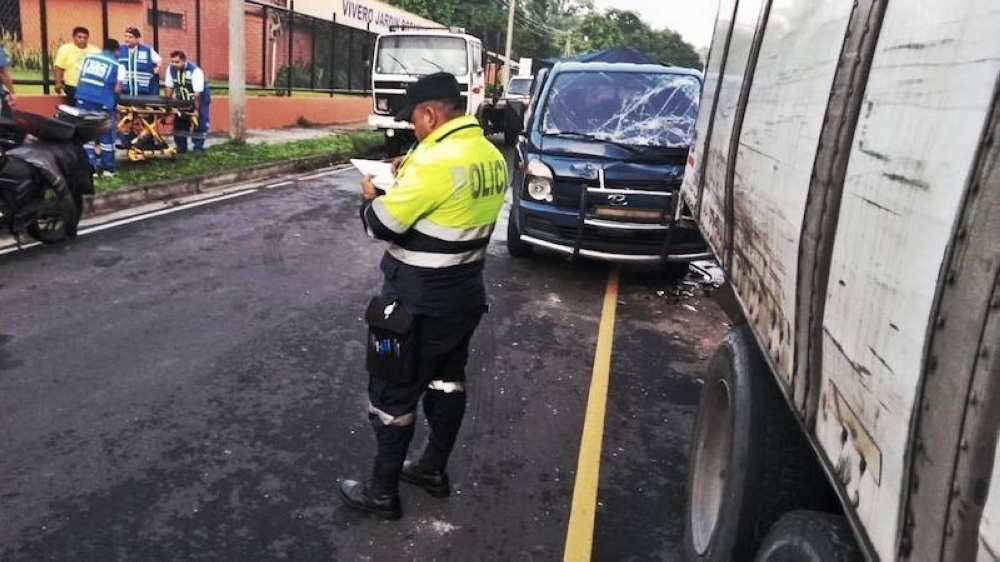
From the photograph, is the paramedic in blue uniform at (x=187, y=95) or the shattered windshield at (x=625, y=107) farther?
the paramedic in blue uniform at (x=187, y=95)

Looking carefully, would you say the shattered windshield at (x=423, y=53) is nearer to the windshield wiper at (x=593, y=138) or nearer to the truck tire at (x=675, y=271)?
the windshield wiper at (x=593, y=138)

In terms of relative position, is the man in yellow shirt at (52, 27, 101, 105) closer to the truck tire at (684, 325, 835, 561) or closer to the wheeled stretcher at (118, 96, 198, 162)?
the wheeled stretcher at (118, 96, 198, 162)

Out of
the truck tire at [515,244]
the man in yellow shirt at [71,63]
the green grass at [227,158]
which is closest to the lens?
the truck tire at [515,244]

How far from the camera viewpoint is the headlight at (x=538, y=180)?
7.36 metres

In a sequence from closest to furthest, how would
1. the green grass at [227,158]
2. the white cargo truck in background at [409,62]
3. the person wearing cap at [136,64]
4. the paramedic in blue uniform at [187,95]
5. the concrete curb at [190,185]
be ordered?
the concrete curb at [190,185] → the green grass at [227,158] → the person wearing cap at [136,64] → the paramedic in blue uniform at [187,95] → the white cargo truck in background at [409,62]

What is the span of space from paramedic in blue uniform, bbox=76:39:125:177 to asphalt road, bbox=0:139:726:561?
358cm

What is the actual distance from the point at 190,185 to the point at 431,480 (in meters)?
8.46

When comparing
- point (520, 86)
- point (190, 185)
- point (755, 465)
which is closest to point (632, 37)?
point (520, 86)

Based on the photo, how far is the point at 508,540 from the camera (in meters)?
3.38

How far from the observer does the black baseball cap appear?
10.7 ft

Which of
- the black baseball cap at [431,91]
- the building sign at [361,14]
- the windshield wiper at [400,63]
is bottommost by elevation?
the windshield wiper at [400,63]

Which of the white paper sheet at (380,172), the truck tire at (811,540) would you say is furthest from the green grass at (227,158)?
the truck tire at (811,540)

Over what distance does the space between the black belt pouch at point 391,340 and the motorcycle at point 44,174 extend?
493cm

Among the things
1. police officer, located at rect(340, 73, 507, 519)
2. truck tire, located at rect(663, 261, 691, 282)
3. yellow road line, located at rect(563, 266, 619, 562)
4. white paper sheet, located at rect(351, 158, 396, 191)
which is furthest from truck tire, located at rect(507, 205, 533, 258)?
police officer, located at rect(340, 73, 507, 519)
